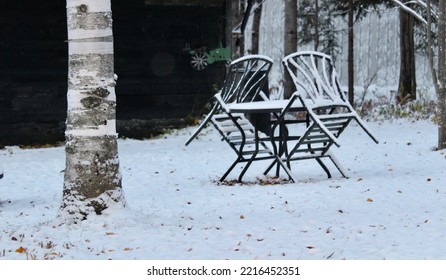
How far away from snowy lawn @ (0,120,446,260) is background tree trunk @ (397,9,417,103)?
28.4ft

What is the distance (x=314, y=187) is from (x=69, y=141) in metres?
2.89

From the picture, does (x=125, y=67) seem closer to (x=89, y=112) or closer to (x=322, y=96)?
(x=322, y=96)

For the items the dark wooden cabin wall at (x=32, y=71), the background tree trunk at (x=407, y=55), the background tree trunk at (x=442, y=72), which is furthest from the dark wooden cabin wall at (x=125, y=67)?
the background tree trunk at (x=407, y=55)

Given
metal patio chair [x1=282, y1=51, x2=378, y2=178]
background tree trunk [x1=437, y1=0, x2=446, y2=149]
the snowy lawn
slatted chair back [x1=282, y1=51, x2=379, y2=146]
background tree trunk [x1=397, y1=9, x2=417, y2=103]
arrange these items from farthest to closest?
1. background tree trunk [x1=397, y1=9, x2=417, y2=103]
2. background tree trunk [x1=437, y1=0, x2=446, y2=149]
3. slatted chair back [x1=282, y1=51, x2=379, y2=146]
4. metal patio chair [x1=282, y1=51, x2=378, y2=178]
5. the snowy lawn

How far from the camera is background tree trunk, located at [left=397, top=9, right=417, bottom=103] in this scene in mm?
19828

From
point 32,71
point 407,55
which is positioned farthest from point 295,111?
point 407,55

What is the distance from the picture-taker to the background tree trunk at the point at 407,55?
1983 centimetres

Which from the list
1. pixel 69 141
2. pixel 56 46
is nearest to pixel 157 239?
pixel 69 141

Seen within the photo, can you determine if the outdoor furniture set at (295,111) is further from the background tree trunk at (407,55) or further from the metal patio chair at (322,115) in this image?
the background tree trunk at (407,55)

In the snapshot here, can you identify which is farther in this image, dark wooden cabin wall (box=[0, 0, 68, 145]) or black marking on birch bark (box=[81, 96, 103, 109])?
dark wooden cabin wall (box=[0, 0, 68, 145])

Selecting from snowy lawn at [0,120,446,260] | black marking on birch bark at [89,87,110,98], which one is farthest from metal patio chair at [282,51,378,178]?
black marking on birch bark at [89,87,110,98]

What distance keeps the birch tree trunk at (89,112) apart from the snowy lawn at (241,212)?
227 mm

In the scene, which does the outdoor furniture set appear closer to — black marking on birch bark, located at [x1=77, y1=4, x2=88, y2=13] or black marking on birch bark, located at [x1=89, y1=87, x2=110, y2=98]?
black marking on birch bark, located at [x1=89, y1=87, x2=110, y2=98]
